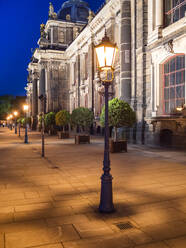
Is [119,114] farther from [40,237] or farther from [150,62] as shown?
[40,237]

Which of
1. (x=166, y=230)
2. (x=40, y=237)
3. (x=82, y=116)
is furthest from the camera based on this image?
(x=82, y=116)

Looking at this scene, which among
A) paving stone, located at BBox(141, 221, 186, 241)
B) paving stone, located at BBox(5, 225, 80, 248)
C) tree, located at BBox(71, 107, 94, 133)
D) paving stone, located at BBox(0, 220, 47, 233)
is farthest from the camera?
tree, located at BBox(71, 107, 94, 133)

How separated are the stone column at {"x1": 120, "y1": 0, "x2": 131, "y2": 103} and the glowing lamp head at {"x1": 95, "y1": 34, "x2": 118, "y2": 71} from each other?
1528cm

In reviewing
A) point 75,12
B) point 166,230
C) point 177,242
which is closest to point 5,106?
point 75,12

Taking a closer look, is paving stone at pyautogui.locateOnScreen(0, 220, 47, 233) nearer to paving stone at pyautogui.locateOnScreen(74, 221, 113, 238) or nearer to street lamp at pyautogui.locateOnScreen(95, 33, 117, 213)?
paving stone at pyautogui.locateOnScreen(74, 221, 113, 238)

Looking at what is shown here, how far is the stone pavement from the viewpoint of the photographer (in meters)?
3.95

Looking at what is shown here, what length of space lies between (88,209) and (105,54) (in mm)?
3328

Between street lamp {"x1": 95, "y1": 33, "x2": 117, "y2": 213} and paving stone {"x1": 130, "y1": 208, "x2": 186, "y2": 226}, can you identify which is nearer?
paving stone {"x1": 130, "y1": 208, "x2": 186, "y2": 226}

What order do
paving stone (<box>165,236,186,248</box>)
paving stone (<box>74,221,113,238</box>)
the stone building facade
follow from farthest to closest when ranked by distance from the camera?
the stone building facade
paving stone (<box>74,221,113,238</box>)
paving stone (<box>165,236,186,248</box>)

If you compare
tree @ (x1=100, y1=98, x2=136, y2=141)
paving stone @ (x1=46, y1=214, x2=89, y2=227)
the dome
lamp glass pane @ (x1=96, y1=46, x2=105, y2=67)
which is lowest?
paving stone @ (x1=46, y1=214, x2=89, y2=227)

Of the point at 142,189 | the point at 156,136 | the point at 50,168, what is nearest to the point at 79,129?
the point at 156,136

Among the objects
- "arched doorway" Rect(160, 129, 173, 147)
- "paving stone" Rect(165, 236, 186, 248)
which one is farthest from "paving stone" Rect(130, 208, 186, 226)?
"arched doorway" Rect(160, 129, 173, 147)

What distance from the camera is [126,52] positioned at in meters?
20.4

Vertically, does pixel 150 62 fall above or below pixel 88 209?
above
